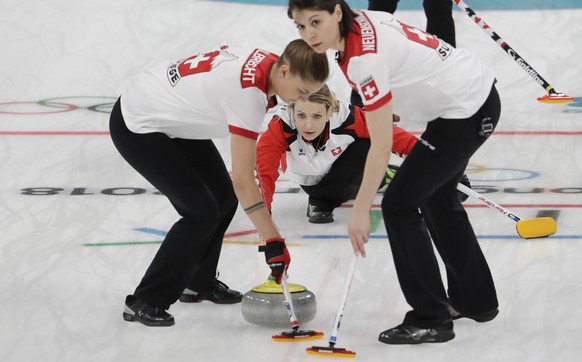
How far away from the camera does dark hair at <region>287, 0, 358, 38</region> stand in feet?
11.0

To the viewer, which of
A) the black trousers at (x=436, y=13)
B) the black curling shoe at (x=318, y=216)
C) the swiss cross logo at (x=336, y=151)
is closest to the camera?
the swiss cross logo at (x=336, y=151)

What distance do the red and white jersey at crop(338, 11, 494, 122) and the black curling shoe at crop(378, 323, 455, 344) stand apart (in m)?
0.70

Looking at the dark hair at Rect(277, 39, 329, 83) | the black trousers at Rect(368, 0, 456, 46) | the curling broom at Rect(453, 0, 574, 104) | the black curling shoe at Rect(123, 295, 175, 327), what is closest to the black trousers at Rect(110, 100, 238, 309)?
the black curling shoe at Rect(123, 295, 175, 327)

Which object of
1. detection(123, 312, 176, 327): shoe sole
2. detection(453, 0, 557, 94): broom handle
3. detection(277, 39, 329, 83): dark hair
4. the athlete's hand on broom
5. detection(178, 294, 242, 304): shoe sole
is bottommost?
detection(178, 294, 242, 304): shoe sole

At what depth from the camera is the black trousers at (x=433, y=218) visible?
3.64 m

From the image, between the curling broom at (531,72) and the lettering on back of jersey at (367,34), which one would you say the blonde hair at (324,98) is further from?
the curling broom at (531,72)

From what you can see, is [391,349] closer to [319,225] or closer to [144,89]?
[144,89]

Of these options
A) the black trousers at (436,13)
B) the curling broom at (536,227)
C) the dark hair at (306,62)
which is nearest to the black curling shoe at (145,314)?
the dark hair at (306,62)

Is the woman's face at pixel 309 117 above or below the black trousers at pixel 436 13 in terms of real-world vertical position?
below

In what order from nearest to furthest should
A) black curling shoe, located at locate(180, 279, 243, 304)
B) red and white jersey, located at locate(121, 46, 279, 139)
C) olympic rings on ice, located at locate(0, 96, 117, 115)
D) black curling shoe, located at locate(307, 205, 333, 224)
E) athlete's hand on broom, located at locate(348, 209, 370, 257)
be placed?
athlete's hand on broom, located at locate(348, 209, 370, 257)
red and white jersey, located at locate(121, 46, 279, 139)
black curling shoe, located at locate(180, 279, 243, 304)
black curling shoe, located at locate(307, 205, 333, 224)
olympic rings on ice, located at locate(0, 96, 117, 115)

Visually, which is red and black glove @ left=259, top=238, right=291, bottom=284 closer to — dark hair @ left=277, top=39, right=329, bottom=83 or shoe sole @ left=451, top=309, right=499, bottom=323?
dark hair @ left=277, top=39, right=329, bottom=83

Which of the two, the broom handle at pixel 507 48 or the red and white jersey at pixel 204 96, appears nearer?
the red and white jersey at pixel 204 96

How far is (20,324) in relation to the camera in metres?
3.96

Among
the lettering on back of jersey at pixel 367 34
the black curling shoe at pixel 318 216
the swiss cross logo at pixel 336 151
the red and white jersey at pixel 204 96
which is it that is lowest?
the black curling shoe at pixel 318 216
